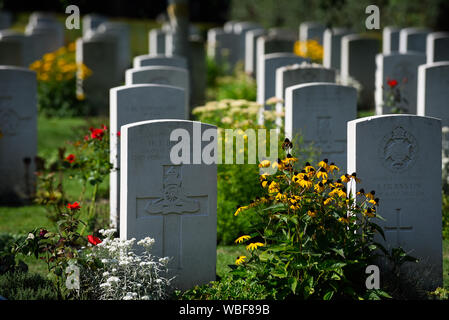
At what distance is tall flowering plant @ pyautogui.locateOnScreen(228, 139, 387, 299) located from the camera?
578 cm

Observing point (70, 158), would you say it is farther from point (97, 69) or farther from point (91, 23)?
point (91, 23)

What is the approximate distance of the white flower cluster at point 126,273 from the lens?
584 centimetres

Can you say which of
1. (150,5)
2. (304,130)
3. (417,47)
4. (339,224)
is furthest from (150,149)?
(150,5)

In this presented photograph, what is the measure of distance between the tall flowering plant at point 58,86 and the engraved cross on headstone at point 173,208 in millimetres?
9598

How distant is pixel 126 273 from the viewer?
5.93 meters

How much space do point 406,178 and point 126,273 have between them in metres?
2.47

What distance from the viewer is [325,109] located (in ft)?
29.0

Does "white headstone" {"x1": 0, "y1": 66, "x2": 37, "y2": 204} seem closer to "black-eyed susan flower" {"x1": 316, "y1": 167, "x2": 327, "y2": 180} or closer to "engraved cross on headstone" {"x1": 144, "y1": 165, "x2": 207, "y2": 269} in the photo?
"engraved cross on headstone" {"x1": 144, "y1": 165, "x2": 207, "y2": 269}

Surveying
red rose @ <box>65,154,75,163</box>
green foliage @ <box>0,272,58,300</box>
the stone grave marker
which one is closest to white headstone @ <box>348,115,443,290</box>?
green foliage @ <box>0,272,58,300</box>

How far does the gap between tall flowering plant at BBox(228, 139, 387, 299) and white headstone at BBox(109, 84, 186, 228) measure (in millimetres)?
2374

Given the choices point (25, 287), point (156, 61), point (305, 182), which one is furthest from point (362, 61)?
point (25, 287)

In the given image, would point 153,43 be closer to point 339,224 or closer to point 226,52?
point 226,52

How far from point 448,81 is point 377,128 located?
3.70 meters

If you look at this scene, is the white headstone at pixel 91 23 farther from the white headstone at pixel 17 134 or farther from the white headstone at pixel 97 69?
the white headstone at pixel 17 134
